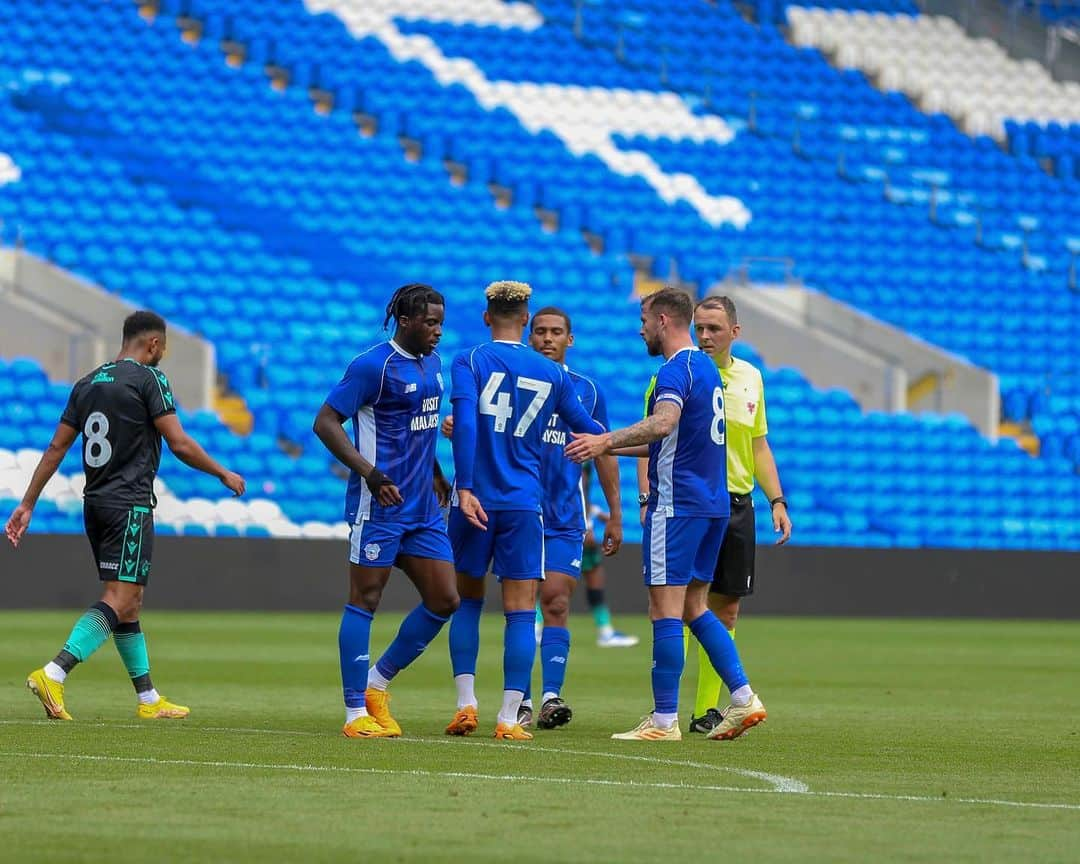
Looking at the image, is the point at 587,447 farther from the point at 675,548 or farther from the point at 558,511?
the point at 558,511

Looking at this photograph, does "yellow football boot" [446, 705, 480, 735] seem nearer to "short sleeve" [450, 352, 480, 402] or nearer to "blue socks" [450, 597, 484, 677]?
"blue socks" [450, 597, 484, 677]

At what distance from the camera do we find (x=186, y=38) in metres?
28.6

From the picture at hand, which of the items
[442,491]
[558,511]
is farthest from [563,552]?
[442,491]

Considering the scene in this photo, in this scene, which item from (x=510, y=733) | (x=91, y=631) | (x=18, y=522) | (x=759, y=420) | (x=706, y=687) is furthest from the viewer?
(x=759, y=420)

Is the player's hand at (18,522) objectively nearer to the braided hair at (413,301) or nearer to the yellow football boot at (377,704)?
the yellow football boot at (377,704)

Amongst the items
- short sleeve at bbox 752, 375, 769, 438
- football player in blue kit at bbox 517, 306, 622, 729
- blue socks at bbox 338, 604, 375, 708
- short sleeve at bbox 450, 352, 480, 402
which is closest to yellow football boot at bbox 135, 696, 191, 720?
blue socks at bbox 338, 604, 375, 708

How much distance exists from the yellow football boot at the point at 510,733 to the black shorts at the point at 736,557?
4.57 ft

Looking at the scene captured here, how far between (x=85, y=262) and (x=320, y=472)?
3.93 meters

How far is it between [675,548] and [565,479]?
48.2 inches

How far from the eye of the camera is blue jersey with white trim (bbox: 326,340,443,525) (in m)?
8.94

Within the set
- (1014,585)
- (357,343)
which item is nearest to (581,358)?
(357,343)

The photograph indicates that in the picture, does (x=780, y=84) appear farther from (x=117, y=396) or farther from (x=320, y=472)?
(x=117, y=396)

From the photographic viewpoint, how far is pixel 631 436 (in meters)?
8.80

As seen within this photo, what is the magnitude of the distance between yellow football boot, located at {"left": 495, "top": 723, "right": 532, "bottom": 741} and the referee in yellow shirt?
1.14 m
